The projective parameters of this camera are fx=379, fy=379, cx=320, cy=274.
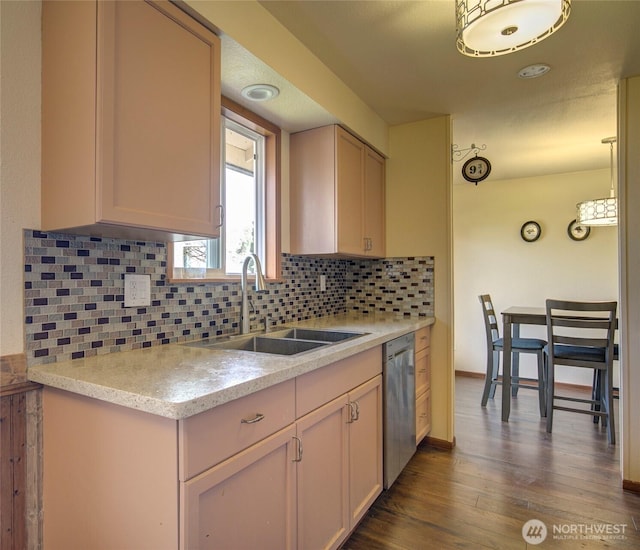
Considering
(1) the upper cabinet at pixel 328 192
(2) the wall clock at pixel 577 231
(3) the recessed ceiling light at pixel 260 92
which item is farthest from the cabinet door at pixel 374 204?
(2) the wall clock at pixel 577 231

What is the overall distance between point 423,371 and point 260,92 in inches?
77.8

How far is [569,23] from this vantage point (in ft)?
5.47

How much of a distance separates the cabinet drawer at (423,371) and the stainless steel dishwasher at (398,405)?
0.16 m

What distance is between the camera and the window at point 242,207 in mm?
1854

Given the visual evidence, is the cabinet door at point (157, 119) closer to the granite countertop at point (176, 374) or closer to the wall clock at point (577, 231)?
the granite countertop at point (176, 374)

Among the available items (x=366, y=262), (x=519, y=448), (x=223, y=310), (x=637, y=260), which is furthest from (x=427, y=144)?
(x=519, y=448)

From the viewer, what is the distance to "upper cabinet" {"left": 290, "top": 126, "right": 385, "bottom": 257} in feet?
7.43

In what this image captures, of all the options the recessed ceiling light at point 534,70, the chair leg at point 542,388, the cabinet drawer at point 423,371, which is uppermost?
the recessed ceiling light at point 534,70

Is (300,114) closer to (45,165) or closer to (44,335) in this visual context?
(45,165)

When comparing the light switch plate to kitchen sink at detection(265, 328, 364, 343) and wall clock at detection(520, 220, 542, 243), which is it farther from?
wall clock at detection(520, 220, 542, 243)

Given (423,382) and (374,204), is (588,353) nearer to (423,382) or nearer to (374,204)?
(423,382)

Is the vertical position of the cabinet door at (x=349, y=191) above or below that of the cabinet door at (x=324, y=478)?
above

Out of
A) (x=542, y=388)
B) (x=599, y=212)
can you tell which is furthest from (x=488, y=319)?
(x=599, y=212)

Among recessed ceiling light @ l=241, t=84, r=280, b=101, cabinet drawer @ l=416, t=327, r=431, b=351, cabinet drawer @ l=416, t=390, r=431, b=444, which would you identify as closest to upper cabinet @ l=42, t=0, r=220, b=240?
recessed ceiling light @ l=241, t=84, r=280, b=101
